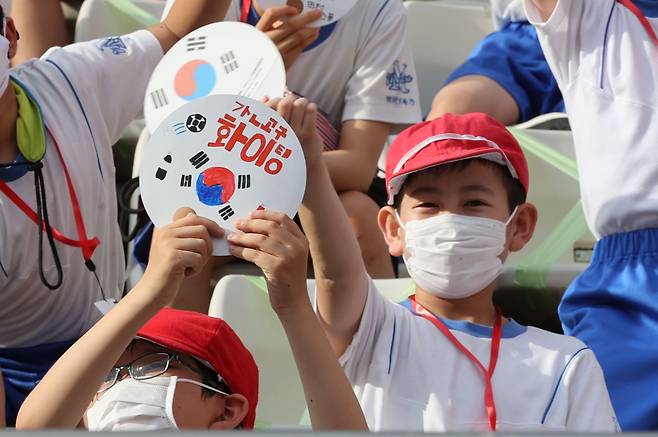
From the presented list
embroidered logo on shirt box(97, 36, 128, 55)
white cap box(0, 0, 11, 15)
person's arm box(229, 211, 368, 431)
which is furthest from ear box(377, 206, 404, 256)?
white cap box(0, 0, 11, 15)

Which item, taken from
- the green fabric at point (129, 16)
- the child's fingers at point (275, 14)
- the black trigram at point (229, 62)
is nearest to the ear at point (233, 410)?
the black trigram at point (229, 62)

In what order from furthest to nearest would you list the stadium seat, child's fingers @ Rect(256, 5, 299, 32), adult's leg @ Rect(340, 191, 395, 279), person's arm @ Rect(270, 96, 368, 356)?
1. the stadium seat
2. adult's leg @ Rect(340, 191, 395, 279)
3. child's fingers @ Rect(256, 5, 299, 32)
4. person's arm @ Rect(270, 96, 368, 356)

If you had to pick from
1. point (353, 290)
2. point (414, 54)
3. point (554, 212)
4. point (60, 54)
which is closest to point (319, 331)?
point (353, 290)

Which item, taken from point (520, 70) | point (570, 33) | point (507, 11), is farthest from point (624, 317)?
point (507, 11)

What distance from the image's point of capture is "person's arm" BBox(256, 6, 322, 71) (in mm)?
3008

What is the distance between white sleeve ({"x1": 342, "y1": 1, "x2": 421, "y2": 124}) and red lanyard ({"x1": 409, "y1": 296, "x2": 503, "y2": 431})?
1.07 m

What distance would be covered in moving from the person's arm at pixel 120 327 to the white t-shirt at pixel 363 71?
1.61 metres

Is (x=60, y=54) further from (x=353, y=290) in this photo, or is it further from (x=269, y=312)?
(x=353, y=290)

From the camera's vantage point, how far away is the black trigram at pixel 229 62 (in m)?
2.53

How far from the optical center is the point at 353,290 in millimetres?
2363

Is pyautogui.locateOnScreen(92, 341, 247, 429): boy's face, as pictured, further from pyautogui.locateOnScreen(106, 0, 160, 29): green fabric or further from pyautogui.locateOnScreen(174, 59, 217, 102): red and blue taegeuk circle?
pyautogui.locateOnScreen(106, 0, 160, 29): green fabric

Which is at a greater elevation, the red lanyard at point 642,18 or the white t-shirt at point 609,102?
the red lanyard at point 642,18

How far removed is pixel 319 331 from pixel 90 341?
1.22 ft

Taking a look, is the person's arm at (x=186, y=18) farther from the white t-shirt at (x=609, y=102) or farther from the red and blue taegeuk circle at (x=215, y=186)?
the red and blue taegeuk circle at (x=215, y=186)
